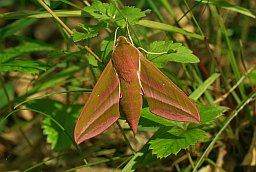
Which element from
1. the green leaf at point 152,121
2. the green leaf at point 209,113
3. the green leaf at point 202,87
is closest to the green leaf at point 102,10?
the green leaf at point 152,121

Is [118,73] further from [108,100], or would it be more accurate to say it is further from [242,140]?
[242,140]

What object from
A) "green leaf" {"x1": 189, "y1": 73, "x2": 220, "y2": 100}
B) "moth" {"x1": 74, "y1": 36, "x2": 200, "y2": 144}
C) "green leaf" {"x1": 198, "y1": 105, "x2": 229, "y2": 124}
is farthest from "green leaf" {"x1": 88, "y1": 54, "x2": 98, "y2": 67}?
"green leaf" {"x1": 189, "y1": 73, "x2": 220, "y2": 100}

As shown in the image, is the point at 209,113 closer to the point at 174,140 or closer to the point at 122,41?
the point at 174,140

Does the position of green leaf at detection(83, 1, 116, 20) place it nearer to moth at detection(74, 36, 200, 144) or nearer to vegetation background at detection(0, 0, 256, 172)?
vegetation background at detection(0, 0, 256, 172)

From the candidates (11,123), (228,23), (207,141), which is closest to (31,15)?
(207,141)

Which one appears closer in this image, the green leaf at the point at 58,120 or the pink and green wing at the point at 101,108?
the pink and green wing at the point at 101,108

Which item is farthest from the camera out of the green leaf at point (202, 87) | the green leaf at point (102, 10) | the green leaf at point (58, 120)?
the green leaf at point (58, 120)

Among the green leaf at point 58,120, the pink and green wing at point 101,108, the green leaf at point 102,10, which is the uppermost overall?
the green leaf at point 102,10

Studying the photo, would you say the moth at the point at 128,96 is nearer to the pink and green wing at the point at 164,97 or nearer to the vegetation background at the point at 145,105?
the pink and green wing at the point at 164,97
